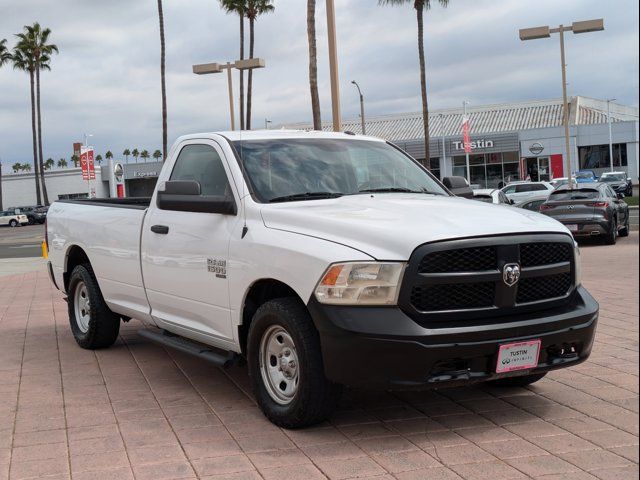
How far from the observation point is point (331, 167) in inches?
233

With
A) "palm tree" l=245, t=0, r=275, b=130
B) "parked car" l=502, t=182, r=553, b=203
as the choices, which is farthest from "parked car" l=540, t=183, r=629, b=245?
"palm tree" l=245, t=0, r=275, b=130

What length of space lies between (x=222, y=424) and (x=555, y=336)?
2184 mm

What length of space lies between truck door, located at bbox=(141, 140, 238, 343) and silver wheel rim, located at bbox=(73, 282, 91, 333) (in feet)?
5.88

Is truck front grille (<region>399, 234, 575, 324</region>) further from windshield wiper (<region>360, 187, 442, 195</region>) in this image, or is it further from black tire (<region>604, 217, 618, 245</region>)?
black tire (<region>604, 217, 618, 245</region>)

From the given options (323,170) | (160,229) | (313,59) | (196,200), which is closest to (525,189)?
(313,59)

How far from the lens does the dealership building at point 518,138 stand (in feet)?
198

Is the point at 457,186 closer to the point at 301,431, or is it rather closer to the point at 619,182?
the point at 301,431

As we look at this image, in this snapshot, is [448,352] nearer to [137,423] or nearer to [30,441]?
[137,423]

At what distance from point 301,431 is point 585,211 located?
1561 centimetres

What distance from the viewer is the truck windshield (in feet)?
18.4

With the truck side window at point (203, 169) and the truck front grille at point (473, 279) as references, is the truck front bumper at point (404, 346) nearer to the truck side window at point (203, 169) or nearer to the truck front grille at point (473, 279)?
the truck front grille at point (473, 279)

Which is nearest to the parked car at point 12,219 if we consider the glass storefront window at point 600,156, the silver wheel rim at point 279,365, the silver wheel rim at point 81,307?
the glass storefront window at point 600,156

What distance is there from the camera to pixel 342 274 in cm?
443

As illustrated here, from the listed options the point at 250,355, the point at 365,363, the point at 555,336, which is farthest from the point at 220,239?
the point at 555,336
